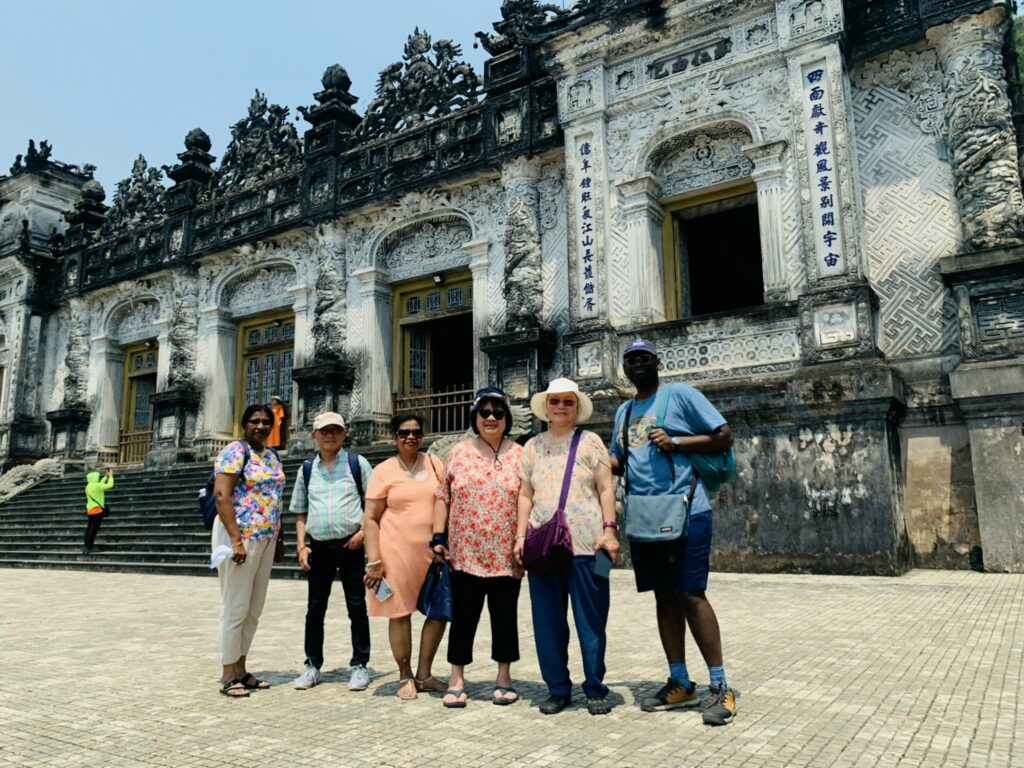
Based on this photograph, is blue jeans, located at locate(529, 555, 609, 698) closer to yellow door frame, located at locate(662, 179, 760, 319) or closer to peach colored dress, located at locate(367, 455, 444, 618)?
peach colored dress, located at locate(367, 455, 444, 618)

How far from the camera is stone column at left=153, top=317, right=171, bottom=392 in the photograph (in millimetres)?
16719

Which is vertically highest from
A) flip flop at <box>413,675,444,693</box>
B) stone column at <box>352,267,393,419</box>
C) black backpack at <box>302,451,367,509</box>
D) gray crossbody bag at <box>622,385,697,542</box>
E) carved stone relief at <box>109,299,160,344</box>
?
carved stone relief at <box>109,299,160,344</box>

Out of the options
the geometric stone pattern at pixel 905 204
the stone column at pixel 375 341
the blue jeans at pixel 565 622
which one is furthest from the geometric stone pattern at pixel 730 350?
the blue jeans at pixel 565 622

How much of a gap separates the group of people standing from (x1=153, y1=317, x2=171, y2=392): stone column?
45.0ft

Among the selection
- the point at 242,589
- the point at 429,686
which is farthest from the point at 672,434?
the point at 242,589

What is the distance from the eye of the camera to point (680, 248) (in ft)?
37.2

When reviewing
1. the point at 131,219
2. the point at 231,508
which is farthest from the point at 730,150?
the point at 131,219

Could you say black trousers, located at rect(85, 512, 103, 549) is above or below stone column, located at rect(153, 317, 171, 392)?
below

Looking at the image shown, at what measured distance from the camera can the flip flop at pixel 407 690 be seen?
3709 millimetres

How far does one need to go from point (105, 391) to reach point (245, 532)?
16.4 metres

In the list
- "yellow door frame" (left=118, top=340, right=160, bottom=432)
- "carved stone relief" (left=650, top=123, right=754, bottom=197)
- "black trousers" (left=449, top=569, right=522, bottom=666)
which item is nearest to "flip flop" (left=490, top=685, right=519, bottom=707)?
"black trousers" (left=449, top=569, right=522, bottom=666)

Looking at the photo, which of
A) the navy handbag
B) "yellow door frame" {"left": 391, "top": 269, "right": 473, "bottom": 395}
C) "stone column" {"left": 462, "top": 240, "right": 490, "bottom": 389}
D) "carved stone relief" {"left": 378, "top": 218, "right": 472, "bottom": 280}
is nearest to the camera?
the navy handbag

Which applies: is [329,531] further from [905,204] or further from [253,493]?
[905,204]

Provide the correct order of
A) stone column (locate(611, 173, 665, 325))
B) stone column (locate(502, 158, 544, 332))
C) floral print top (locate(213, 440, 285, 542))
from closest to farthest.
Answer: floral print top (locate(213, 440, 285, 542)) → stone column (locate(611, 173, 665, 325)) → stone column (locate(502, 158, 544, 332))
